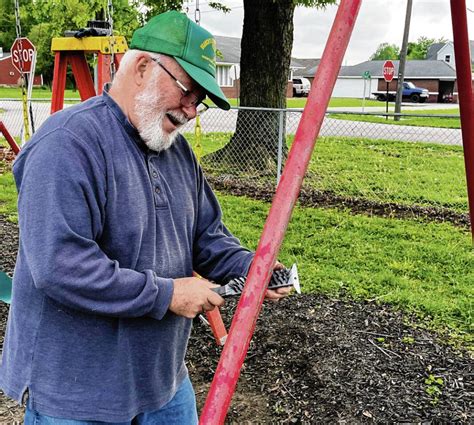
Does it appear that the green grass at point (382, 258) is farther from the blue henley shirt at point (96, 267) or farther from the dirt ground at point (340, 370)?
the blue henley shirt at point (96, 267)

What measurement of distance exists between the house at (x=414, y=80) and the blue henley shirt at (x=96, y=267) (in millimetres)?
51593

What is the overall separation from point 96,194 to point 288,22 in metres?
7.95

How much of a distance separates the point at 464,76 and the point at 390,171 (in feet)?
24.5

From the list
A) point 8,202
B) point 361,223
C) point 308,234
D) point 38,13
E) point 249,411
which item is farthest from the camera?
point 38,13

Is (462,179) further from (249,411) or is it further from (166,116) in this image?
(166,116)

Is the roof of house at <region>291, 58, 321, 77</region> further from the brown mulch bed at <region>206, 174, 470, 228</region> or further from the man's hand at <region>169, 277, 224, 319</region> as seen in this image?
the man's hand at <region>169, 277, 224, 319</region>

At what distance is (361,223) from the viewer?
6.39 metres

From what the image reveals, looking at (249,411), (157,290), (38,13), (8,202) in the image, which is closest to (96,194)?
(157,290)

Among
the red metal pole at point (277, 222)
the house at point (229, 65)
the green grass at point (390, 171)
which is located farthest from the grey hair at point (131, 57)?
the house at point (229, 65)

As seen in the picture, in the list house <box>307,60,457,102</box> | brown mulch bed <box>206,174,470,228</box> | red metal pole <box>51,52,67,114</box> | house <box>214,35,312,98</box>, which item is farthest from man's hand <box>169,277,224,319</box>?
house <box>307,60,457,102</box>

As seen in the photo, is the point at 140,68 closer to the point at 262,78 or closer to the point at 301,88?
the point at 262,78

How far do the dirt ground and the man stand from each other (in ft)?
4.95

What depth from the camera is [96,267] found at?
4.32 feet

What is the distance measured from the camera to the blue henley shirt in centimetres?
130
